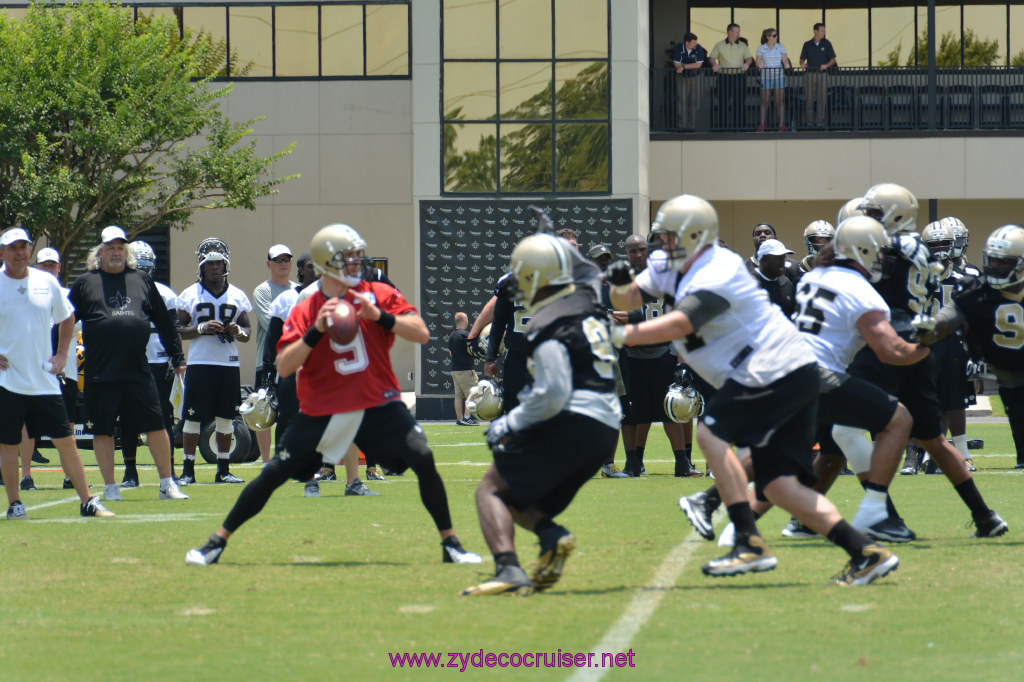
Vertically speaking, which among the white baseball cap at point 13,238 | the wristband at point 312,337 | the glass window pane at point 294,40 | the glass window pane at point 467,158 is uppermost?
the glass window pane at point 294,40

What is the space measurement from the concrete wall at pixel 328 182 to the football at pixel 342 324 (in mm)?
22585

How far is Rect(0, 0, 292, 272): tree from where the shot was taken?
25.6 m

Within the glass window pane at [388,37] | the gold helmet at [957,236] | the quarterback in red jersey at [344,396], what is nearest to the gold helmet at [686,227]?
the quarterback in red jersey at [344,396]

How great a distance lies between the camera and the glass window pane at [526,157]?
2500 centimetres

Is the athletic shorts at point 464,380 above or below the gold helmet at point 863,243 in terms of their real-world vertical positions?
below

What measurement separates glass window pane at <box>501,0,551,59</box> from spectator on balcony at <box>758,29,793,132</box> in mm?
4845

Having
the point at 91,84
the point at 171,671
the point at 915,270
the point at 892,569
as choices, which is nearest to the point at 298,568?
the point at 171,671

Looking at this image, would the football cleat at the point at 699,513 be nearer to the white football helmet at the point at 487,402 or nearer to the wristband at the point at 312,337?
the wristband at the point at 312,337

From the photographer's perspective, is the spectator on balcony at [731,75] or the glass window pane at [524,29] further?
the spectator on balcony at [731,75]

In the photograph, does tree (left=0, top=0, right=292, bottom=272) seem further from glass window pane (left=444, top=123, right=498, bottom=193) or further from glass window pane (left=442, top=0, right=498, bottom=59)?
glass window pane (left=442, top=0, right=498, bottom=59)

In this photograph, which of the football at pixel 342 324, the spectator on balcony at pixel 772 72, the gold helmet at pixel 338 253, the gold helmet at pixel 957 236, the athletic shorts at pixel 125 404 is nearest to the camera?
the football at pixel 342 324

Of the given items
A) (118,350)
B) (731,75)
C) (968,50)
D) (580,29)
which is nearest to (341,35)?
(580,29)

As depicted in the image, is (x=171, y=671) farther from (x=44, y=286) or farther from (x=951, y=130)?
(x=951, y=130)

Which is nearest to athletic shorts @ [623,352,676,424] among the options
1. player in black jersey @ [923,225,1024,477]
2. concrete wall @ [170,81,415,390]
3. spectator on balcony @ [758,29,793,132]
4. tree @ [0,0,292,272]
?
player in black jersey @ [923,225,1024,477]
